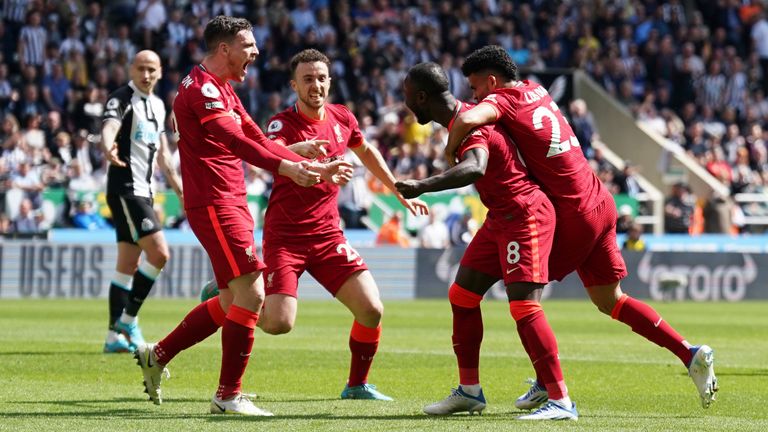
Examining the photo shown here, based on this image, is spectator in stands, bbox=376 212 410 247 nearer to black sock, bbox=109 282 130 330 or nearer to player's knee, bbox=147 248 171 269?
black sock, bbox=109 282 130 330

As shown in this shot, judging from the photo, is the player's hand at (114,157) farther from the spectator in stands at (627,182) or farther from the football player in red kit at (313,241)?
the spectator in stands at (627,182)

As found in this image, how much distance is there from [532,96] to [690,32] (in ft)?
91.0

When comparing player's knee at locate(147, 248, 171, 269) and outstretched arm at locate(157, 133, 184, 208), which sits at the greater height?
outstretched arm at locate(157, 133, 184, 208)

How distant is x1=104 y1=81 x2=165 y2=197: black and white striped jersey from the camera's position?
1276cm

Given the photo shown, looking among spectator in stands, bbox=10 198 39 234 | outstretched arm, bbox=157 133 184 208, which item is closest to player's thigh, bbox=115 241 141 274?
outstretched arm, bbox=157 133 184 208

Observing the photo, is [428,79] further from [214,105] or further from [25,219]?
[25,219]

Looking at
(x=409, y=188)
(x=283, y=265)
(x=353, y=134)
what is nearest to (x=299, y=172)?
(x=409, y=188)

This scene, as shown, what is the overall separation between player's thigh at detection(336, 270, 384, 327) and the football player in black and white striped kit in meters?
3.69

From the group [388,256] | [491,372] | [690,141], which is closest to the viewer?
[491,372]

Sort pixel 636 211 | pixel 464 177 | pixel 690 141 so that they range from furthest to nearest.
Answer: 1. pixel 690 141
2. pixel 636 211
3. pixel 464 177

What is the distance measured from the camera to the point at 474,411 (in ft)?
28.1

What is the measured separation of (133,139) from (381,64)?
692 inches

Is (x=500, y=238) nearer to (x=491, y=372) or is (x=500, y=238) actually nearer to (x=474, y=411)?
(x=474, y=411)

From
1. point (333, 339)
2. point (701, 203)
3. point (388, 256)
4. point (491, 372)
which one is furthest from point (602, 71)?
point (491, 372)
